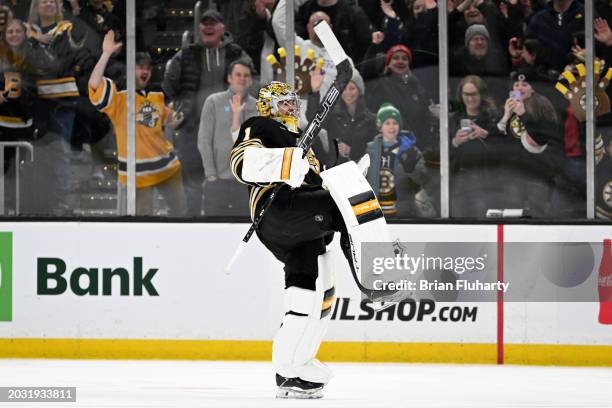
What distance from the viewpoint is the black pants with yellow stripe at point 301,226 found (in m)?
5.21

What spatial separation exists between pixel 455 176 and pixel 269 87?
239cm

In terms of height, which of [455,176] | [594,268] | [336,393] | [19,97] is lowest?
[336,393]

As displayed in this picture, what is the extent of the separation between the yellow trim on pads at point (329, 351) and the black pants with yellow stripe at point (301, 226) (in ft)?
5.23

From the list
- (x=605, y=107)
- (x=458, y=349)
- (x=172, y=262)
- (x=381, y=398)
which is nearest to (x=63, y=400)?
(x=381, y=398)

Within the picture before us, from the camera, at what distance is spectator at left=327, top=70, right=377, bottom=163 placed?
7.57m

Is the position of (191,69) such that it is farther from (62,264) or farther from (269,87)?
(269,87)

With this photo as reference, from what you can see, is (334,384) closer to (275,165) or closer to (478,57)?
(275,165)

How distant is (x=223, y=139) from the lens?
7.58m

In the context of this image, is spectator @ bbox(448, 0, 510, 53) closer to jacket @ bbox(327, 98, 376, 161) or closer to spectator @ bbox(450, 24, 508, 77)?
spectator @ bbox(450, 24, 508, 77)

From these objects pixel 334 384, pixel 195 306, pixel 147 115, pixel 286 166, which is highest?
pixel 147 115

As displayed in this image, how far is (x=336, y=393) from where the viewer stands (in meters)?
5.39

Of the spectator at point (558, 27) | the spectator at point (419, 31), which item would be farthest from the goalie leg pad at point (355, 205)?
the spectator at point (558, 27)

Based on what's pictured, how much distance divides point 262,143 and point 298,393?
102 centimetres

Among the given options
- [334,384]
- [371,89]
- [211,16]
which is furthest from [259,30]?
[334,384]
